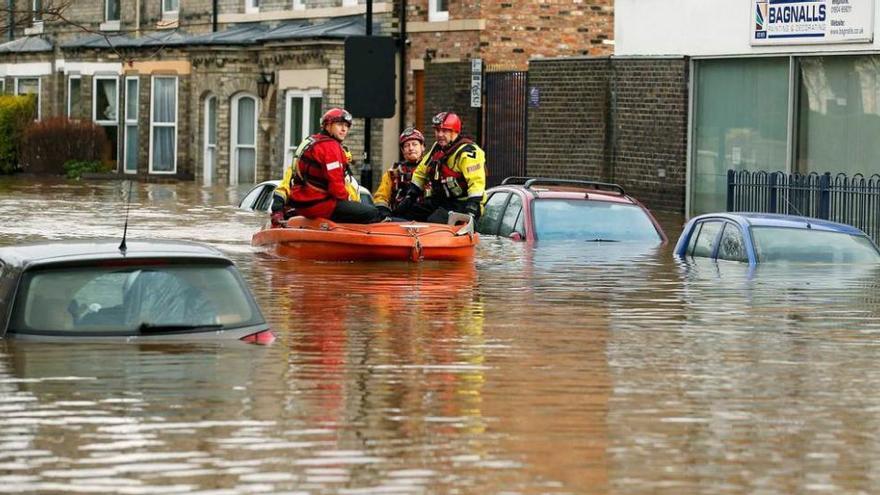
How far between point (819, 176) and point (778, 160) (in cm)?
239

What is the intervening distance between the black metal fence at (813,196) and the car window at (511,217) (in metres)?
6.08

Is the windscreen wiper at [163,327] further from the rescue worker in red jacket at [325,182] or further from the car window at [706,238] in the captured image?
the car window at [706,238]

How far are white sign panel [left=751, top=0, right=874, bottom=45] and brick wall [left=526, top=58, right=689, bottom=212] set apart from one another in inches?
94.1

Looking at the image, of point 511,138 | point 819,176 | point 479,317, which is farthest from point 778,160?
point 479,317

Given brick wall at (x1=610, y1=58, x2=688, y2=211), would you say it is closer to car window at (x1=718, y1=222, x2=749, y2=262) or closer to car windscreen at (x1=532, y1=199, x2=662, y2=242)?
car windscreen at (x1=532, y1=199, x2=662, y2=242)

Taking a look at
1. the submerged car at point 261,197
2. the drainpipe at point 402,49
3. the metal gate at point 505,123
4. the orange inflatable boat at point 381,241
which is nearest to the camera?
the orange inflatable boat at point 381,241

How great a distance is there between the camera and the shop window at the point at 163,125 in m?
52.8

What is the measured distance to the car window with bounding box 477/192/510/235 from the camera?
2262cm

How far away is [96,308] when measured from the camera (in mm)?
11367

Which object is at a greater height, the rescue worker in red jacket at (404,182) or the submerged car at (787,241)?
the rescue worker in red jacket at (404,182)

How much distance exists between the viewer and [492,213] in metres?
22.9

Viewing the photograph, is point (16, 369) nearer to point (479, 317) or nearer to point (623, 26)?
point (479, 317)

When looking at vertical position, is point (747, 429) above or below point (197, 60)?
below

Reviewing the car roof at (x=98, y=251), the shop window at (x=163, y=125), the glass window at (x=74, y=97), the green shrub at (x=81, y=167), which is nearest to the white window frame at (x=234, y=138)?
the shop window at (x=163, y=125)
